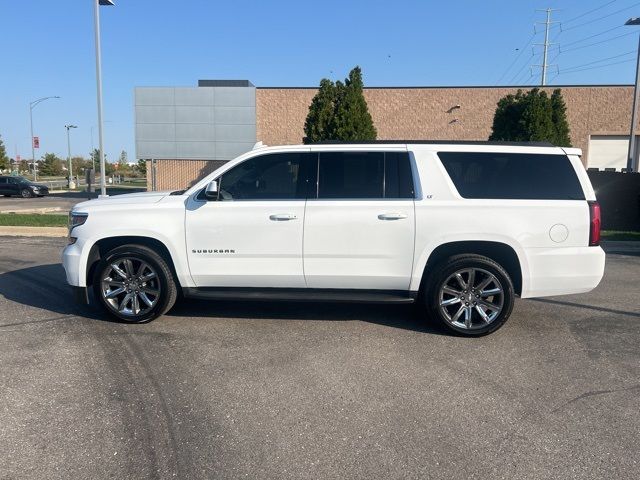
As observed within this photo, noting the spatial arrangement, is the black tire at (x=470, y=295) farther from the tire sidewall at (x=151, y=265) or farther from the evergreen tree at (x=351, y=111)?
the evergreen tree at (x=351, y=111)

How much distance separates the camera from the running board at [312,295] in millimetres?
5277

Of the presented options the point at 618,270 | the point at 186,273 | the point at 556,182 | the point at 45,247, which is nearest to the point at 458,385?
the point at 556,182

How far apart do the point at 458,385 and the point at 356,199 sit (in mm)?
2075

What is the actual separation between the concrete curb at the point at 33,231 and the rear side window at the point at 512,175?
11.2 metres

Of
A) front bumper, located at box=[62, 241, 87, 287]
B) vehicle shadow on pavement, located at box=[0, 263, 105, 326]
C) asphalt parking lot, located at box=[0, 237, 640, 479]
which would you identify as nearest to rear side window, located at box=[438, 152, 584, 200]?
asphalt parking lot, located at box=[0, 237, 640, 479]

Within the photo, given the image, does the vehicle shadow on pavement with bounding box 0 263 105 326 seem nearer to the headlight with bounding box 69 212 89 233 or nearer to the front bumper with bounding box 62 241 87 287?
the front bumper with bounding box 62 241 87 287

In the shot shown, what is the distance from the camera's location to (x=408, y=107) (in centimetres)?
3152

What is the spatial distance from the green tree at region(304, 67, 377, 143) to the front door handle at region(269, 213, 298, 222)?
1571 centimetres

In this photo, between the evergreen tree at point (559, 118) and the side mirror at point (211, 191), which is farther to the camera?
the evergreen tree at point (559, 118)

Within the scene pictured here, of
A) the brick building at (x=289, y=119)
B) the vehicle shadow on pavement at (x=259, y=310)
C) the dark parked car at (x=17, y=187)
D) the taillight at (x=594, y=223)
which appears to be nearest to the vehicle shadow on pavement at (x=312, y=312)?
the vehicle shadow on pavement at (x=259, y=310)

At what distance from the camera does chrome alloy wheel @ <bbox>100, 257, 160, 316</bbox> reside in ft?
17.9

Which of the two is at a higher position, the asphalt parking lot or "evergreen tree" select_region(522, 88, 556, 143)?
"evergreen tree" select_region(522, 88, 556, 143)

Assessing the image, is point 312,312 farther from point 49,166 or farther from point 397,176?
point 49,166

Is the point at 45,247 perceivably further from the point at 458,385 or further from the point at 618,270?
the point at 618,270
